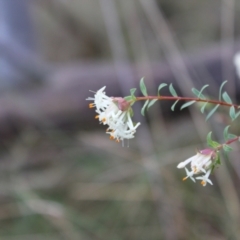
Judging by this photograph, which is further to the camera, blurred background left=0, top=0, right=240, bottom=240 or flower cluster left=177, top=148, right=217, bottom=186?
blurred background left=0, top=0, right=240, bottom=240

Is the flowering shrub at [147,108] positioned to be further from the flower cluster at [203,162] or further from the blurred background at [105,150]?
the blurred background at [105,150]

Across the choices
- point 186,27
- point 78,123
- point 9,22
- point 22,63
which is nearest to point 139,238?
point 78,123

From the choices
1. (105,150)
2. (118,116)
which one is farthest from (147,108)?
(105,150)

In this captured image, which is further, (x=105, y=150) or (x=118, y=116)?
(x=105, y=150)

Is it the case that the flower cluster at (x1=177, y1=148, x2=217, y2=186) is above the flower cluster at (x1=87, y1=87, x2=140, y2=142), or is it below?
below

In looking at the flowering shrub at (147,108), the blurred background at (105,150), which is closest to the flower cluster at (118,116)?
the flowering shrub at (147,108)

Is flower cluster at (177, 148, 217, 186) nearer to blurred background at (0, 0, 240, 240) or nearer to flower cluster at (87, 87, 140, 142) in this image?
flower cluster at (87, 87, 140, 142)

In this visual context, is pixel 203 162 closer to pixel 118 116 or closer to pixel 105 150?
pixel 118 116

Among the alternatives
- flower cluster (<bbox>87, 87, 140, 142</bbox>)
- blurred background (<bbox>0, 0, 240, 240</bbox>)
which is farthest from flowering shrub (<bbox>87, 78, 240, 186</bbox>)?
blurred background (<bbox>0, 0, 240, 240</bbox>)
